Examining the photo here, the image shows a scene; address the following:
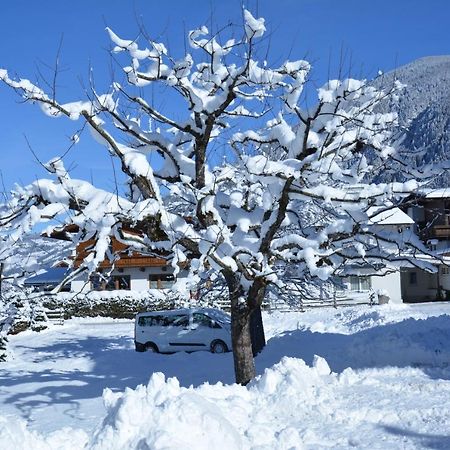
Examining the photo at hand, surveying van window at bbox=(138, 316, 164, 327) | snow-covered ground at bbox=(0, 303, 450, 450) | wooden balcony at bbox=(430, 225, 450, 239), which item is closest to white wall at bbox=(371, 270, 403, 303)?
wooden balcony at bbox=(430, 225, 450, 239)

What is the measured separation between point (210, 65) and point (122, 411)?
5926 mm

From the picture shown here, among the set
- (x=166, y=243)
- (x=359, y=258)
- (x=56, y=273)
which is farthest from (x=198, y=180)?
(x=56, y=273)

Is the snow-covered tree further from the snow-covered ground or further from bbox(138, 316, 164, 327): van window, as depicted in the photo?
bbox(138, 316, 164, 327): van window

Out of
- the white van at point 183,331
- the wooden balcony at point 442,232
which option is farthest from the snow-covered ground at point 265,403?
the wooden balcony at point 442,232

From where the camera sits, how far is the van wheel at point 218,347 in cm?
2148

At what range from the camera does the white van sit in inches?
851

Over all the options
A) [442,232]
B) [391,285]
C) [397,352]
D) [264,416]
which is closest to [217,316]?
[397,352]

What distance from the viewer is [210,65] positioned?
379 inches

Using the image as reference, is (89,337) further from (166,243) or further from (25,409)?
(166,243)

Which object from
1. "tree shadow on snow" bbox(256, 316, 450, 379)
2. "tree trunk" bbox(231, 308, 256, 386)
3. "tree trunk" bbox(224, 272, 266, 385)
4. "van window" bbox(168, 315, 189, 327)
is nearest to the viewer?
"tree trunk" bbox(224, 272, 266, 385)

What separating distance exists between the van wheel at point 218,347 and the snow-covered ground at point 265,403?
4.57 meters

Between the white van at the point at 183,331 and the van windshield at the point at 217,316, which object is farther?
the van windshield at the point at 217,316

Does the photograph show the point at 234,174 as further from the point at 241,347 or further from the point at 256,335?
the point at 256,335

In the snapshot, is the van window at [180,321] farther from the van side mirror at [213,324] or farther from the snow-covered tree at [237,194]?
the snow-covered tree at [237,194]
